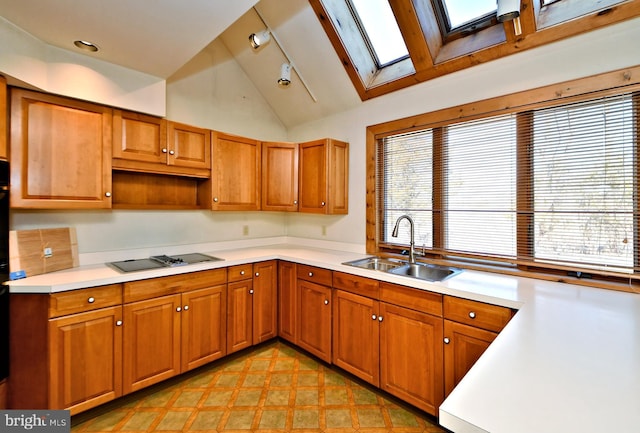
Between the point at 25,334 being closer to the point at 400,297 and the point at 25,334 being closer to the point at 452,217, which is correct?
the point at 400,297

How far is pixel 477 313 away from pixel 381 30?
2392 mm

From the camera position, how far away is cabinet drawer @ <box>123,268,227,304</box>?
2.04 meters

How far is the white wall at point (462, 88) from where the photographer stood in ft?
5.58

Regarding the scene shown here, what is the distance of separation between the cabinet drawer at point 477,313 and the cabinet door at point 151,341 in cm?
195

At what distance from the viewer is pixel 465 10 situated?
220 centimetres

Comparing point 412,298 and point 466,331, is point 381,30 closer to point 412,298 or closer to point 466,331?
point 412,298

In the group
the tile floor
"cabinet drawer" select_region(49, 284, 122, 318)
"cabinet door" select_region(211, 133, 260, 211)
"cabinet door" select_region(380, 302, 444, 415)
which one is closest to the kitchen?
"cabinet door" select_region(211, 133, 260, 211)

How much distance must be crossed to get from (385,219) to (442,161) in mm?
741

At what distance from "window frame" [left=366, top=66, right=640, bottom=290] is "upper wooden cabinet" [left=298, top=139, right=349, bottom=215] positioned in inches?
11.9

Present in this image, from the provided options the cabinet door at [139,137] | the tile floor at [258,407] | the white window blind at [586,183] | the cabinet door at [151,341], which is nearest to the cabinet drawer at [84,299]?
the cabinet door at [151,341]

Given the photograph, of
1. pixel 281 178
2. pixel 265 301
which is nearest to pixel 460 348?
pixel 265 301

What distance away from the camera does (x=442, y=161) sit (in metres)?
2.39

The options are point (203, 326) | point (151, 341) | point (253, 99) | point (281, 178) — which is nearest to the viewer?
point (151, 341)

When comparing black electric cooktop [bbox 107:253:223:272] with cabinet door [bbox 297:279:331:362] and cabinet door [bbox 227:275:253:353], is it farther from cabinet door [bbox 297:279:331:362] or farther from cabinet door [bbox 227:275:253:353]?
cabinet door [bbox 297:279:331:362]
